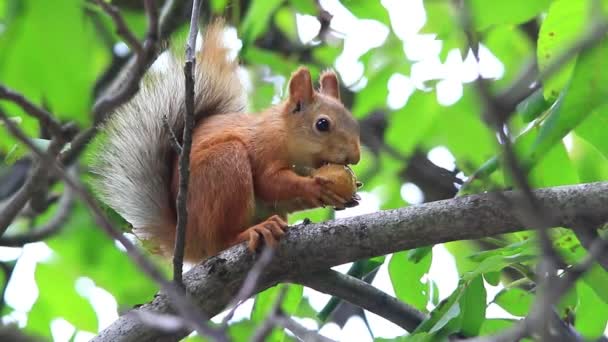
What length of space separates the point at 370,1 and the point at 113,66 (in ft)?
6.83

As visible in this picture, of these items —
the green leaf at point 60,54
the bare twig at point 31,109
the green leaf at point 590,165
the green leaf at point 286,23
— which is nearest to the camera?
the green leaf at point 60,54

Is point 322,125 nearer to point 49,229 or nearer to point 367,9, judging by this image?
point 367,9

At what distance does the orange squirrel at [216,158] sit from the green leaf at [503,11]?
3.97 feet

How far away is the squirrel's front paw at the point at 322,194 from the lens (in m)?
3.28

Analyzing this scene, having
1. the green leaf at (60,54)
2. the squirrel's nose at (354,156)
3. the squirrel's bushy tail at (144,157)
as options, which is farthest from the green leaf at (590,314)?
the green leaf at (60,54)

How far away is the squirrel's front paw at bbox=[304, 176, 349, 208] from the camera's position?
10.8 feet

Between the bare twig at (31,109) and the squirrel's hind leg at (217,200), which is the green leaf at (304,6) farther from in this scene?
the bare twig at (31,109)

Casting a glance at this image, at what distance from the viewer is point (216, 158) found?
130 inches

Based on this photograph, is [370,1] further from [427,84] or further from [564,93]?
[564,93]

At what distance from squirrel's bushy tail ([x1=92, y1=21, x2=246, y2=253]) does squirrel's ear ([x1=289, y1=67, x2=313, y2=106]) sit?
49 centimetres


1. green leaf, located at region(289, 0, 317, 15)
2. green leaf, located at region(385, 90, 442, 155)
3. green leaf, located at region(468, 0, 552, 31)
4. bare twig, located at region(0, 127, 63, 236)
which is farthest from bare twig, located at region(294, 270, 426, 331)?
green leaf, located at region(468, 0, 552, 31)

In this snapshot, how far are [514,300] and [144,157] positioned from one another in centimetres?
156

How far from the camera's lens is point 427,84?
120 inches

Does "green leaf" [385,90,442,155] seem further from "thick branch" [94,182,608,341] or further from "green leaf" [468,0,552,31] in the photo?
"green leaf" [468,0,552,31]
